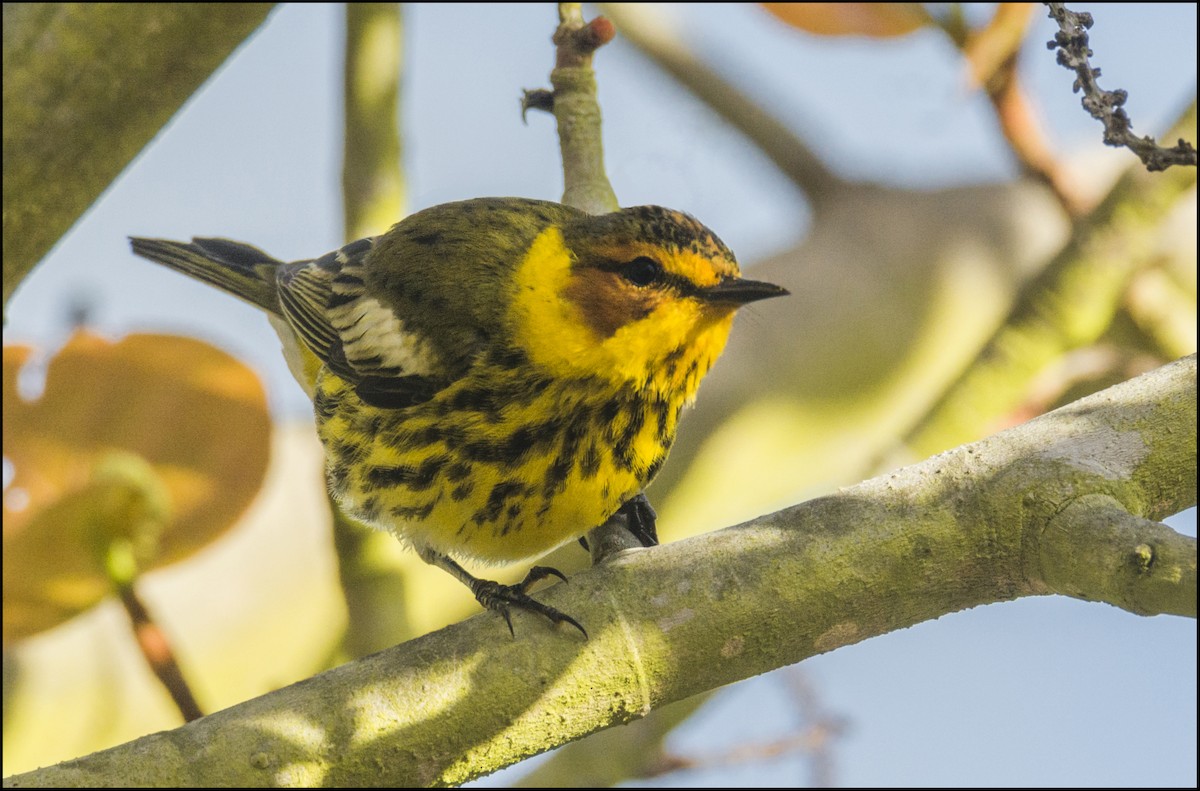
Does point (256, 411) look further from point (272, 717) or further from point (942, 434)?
point (942, 434)

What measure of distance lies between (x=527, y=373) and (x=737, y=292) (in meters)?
0.43

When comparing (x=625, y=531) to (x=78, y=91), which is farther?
(x=78, y=91)

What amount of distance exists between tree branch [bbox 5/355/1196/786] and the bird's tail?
1.90 m

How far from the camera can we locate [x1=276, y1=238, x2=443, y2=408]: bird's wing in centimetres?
256

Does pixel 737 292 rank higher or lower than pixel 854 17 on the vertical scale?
lower

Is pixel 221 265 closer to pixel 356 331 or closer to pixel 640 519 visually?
pixel 356 331

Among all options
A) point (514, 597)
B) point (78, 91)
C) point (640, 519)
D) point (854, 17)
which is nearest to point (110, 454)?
point (78, 91)

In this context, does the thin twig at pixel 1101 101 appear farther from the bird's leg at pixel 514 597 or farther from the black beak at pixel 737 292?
the bird's leg at pixel 514 597

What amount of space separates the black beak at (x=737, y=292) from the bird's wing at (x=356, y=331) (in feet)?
1.87

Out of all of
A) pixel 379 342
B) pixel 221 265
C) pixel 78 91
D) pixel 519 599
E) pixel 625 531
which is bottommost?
pixel 519 599

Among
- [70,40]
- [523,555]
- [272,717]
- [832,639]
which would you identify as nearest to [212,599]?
[523,555]

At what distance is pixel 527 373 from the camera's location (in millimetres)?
2383

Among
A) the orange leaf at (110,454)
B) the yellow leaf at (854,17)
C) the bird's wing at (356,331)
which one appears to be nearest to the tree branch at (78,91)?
the orange leaf at (110,454)

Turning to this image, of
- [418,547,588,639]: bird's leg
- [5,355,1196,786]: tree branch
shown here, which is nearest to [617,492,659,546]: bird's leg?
[418,547,588,639]: bird's leg
